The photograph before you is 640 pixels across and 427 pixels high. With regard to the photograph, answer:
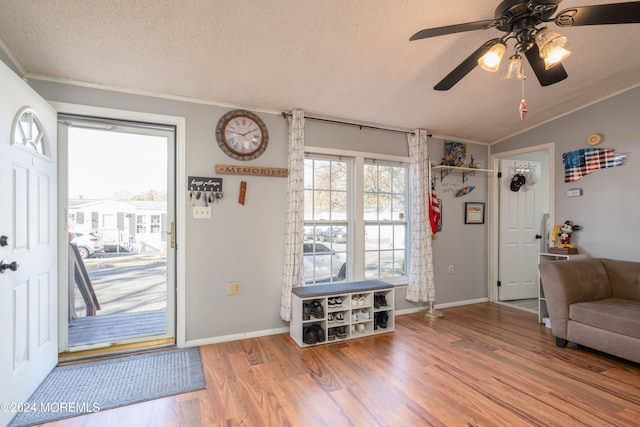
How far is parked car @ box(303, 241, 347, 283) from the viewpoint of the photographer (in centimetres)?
343

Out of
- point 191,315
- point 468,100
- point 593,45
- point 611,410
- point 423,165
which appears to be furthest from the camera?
point 423,165

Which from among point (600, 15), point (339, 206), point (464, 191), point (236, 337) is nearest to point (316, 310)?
point (236, 337)

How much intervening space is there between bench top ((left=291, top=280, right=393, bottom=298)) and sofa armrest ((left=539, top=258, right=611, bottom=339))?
1.46 metres

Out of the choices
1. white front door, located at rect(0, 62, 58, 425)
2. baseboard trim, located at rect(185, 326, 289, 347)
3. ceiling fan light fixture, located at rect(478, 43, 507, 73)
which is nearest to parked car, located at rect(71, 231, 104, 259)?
white front door, located at rect(0, 62, 58, 425)

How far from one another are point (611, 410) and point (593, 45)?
2618mm

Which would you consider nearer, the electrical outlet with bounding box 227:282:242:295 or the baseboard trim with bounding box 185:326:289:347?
the baseboard trim with bounding box 185:326:289:347

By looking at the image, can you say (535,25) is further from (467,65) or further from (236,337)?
(236,337)

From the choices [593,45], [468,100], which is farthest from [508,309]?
[593,45]

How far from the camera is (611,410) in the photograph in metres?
1.93

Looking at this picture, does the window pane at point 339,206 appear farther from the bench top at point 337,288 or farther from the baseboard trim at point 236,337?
the baseboard trim at point 236,337

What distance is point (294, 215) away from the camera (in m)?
3.11

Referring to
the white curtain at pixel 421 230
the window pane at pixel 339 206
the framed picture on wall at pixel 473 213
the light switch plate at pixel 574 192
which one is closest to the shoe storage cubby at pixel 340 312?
the white curtain at pixel 421 230

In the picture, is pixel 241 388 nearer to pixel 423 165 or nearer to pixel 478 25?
pixel 478 25

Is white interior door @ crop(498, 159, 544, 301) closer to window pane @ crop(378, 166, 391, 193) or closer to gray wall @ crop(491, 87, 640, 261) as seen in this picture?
gray wall @ crop(491, 87, 640, 261)
